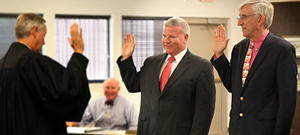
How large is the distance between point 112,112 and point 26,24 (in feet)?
8.23

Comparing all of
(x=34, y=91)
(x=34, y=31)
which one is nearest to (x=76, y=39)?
(x=34, y=31)

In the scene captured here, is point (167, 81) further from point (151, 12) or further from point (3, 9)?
point (3, 9)

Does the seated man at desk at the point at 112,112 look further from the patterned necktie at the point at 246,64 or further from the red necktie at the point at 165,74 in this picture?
the patterned necktie at the point at 246,64

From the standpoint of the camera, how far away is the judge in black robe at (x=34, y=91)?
173 centimetres

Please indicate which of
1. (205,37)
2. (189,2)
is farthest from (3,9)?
(205,37)

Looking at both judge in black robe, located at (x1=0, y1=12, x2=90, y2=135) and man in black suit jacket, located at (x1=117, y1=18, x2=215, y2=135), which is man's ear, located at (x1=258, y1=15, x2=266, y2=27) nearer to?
man in black suit jacket, located at (x1=117, y1=18, x2=215, y2=135)

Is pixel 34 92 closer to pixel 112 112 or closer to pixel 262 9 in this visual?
pixel 262 9

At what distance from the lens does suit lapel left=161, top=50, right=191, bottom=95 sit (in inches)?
83.0

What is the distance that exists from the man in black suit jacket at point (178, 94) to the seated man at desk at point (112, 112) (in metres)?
1.93

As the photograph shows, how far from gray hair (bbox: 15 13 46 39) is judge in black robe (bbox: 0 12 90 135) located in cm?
2

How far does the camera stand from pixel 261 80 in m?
1.85

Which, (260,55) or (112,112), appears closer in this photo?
(260,55)

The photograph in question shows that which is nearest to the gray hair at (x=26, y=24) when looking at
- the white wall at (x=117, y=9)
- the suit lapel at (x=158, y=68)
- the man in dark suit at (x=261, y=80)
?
the suit lapel at (x=158, y=68)

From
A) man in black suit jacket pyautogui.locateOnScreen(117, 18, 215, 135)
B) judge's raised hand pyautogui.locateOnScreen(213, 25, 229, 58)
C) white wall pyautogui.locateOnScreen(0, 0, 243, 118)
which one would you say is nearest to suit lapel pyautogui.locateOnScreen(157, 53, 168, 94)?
man in black suit jacket pyautogui.locateOnScreen(117, 18, 215, 135)
